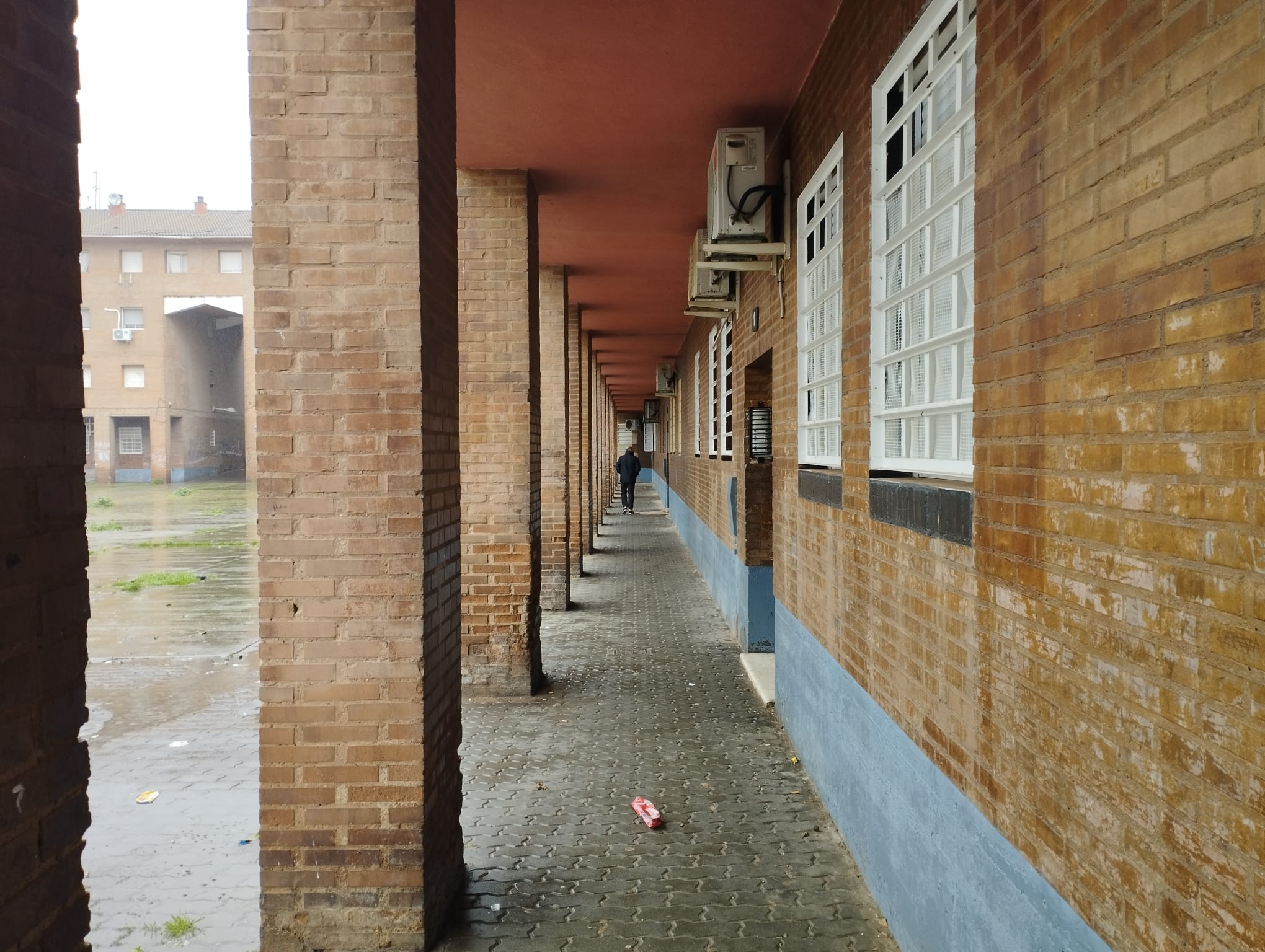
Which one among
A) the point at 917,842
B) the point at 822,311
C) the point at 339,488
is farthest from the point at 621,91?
the point at 917,842

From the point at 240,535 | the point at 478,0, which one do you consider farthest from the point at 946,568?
the point at 240,535

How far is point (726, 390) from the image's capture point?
9.59 meters

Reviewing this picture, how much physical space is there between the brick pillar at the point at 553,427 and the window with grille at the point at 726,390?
73.2 inches

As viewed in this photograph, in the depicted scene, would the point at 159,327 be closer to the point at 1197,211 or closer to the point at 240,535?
the point at 240,535

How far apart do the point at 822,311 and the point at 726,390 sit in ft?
15.8

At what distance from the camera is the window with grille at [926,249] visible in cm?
271

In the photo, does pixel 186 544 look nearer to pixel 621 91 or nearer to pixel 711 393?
pixel 711 393

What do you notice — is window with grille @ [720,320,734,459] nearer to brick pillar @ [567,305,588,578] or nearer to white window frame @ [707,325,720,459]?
white window frame @ [707,325,720,459]

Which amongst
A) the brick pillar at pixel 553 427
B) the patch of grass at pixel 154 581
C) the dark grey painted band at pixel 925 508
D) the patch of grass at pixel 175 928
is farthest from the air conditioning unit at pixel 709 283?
the patch of grass at pixel 154 581

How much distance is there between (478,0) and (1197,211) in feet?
11.8

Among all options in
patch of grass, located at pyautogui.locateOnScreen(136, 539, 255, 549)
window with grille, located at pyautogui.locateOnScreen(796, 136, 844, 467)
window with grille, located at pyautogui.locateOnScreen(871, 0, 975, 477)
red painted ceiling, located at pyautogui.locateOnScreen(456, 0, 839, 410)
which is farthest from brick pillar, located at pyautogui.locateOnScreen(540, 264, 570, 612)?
patch of grass, located at pyautogui.locateOnScreen(136, 539, 255, 549)

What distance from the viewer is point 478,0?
13.2 ft

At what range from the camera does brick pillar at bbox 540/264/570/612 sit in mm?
9625

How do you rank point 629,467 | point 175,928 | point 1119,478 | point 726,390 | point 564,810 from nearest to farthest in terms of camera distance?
point 1119,478, point 175,928, point 564,810, point 726,390, point 629,467
